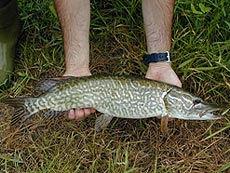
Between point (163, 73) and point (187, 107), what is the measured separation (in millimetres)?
267

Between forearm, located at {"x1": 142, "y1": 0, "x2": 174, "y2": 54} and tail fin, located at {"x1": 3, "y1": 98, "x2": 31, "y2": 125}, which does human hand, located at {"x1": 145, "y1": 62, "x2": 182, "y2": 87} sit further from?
tail fin, located at {"x1": 3, "y1": 98, "x2": 31, "y2": 125}

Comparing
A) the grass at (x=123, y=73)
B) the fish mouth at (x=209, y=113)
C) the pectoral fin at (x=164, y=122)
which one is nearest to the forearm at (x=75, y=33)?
the grass at (x=123, y=73)

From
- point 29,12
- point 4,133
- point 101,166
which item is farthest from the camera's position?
point 29,12

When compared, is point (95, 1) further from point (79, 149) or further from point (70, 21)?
point (79, 149)

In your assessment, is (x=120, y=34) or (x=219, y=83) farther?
(x=120, y=34)

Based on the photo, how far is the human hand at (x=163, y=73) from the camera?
104 inches

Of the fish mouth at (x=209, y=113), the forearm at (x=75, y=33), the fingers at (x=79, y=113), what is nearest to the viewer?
the fish mouth at (x=209, y=113)

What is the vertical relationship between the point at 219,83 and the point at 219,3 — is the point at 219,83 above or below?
below

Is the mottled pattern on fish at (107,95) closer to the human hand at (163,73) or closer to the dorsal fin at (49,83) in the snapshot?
the dorsal fin at (49,83)

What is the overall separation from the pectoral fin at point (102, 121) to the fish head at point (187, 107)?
0.86 ft

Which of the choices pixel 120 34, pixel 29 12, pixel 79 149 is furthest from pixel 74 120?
pixel 29 12

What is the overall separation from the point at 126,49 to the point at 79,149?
1.89ft

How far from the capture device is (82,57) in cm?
270

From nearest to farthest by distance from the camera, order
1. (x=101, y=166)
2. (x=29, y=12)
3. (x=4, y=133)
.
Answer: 1. (x=101, y=166)
2. (x=4, y=133)
3. (x=29, y=12)
